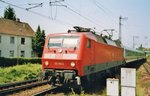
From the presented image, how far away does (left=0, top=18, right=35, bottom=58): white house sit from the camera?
154 feet

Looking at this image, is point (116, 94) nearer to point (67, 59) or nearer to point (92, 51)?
point (67, 59)

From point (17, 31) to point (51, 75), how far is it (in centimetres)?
4138

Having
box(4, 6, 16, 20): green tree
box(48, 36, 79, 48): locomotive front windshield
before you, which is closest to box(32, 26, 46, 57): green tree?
box(4, 6, 16, 20): green tree

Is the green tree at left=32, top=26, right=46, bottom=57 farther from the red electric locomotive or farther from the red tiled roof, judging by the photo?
the red electric locomotive

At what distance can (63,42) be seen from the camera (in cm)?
1208

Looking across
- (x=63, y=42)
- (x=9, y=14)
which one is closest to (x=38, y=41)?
(x=9, y=14)

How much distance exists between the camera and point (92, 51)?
12.7 meters

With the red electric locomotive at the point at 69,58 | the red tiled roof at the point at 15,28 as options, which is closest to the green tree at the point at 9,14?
the red tiled roof at the point at 15,28

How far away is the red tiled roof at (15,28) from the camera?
4884 centimetres

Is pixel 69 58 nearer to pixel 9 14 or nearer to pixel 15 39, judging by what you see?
pixel 15 39

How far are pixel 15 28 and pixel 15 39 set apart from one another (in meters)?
3.16

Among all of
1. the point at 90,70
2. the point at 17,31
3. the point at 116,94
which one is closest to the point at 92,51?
the point at 90,70

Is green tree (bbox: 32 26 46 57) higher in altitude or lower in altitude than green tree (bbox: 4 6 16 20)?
lower

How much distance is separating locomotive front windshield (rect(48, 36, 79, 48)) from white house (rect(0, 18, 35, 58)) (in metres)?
35.1
